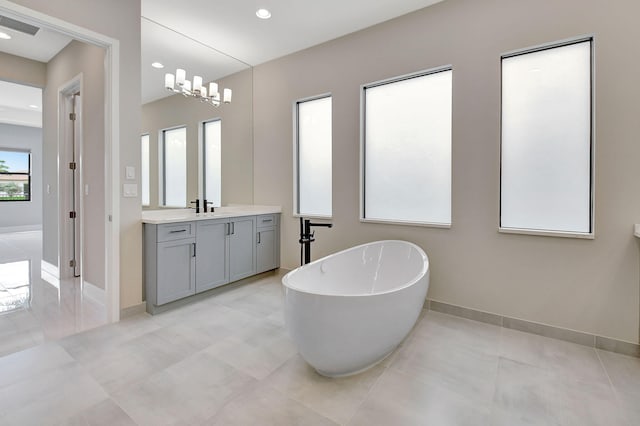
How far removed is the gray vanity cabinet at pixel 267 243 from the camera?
3.76 m

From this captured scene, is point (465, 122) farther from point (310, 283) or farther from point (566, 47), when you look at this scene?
point (310, 283)

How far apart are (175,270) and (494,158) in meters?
3.02

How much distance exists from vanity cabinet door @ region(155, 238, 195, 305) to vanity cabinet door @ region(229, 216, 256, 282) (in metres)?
0.50

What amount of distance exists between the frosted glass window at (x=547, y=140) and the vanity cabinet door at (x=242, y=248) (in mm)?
2619

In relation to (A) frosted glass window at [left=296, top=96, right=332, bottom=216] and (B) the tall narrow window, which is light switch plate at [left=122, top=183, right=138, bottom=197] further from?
(B) the tall narrow window

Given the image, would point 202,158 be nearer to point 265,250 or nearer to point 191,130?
point 191,130

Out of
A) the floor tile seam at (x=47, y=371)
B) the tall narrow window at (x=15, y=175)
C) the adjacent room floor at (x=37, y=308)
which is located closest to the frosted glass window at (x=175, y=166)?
the adjacent room floor at (x=37, y=308)

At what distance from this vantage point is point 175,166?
345 cm

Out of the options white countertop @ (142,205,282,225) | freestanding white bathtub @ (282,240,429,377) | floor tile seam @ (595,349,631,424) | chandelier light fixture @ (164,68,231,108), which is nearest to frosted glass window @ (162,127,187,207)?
white countertop @ (142,205,282,225)

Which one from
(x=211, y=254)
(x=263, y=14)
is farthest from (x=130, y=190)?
(x=263, y=14)

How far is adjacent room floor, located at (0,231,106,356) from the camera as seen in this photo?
7.64ft

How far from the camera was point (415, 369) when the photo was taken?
192 cm

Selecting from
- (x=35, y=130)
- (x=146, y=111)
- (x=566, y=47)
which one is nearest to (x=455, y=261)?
(x=566, y=47)

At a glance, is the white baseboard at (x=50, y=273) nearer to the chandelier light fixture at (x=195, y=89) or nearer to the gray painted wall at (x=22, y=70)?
the gray painted wall at (x=22, y=70)
